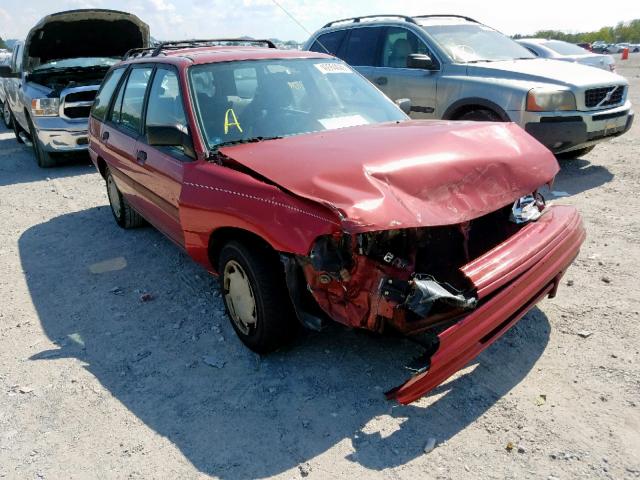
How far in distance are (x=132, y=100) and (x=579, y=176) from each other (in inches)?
213

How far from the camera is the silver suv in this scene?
628 cm

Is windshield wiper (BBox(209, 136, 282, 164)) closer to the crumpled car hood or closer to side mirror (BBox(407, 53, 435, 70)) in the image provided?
the crumpled car hood

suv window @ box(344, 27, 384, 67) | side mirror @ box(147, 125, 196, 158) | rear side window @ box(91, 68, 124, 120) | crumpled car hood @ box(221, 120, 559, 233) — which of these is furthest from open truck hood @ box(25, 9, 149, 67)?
Result: crumpled car hood @ box(221, 120, 559, 233)

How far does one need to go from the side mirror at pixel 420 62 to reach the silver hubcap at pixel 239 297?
4.78 meters

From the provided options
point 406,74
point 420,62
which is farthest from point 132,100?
point 406,74

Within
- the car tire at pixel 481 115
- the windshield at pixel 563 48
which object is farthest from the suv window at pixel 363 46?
the windshield at pixel 563 48

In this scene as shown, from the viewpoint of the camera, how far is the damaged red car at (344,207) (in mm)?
2615

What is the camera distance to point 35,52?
948 centimetres

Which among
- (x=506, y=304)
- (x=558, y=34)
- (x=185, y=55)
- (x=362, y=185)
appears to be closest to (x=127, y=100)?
(x=185, y=55)

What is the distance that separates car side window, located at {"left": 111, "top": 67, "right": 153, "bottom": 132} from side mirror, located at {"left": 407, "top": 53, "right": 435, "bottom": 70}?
3.69 meters

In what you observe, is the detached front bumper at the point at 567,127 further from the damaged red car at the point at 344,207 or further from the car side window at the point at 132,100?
the car side window at the point at 132,100

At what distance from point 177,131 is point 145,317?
141cm

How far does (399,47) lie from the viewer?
7566 mm

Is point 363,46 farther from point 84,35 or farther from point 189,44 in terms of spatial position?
point 84,35
